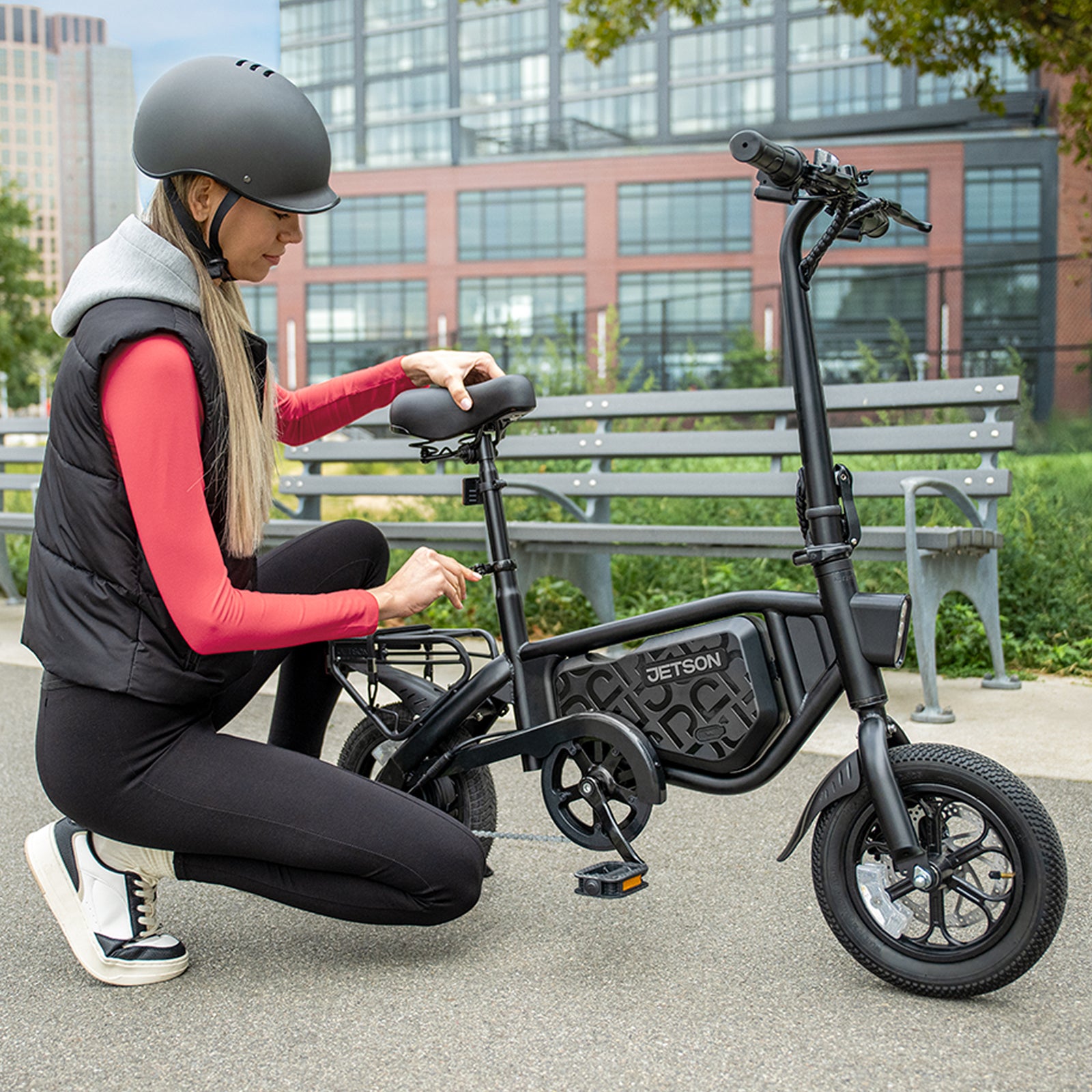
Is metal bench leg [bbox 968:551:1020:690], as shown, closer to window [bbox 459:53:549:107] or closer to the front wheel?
the front wheel

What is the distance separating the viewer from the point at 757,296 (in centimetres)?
4322

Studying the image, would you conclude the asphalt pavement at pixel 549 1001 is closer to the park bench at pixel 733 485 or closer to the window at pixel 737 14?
the park bench at pixel 733 485

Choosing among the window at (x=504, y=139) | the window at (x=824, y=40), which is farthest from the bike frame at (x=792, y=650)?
the window at (x=824, y=40)

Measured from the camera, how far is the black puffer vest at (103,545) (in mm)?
2105

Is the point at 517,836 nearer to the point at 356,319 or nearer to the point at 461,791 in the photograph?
the point at 461,791

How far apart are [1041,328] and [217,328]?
1625 inches

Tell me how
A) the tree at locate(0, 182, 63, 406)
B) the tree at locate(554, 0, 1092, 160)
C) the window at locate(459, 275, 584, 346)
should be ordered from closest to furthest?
the tree at locate(554, 0, 1092, 160) → the tree at locate(0, 182, 63, 406) → the window at locate(459, 275, 584, 346)

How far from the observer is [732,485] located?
4.73 metres

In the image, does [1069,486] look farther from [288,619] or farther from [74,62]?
[74,62]

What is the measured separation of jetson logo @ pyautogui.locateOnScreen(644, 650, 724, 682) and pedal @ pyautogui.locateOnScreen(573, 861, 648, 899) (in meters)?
0.33

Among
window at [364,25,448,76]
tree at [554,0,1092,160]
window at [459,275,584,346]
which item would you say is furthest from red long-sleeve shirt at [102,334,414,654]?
window at [364,25,448,76]

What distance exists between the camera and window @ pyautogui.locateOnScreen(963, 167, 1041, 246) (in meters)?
47.6

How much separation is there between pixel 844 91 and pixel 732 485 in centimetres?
5864

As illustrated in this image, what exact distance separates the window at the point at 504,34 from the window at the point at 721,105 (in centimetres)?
862
